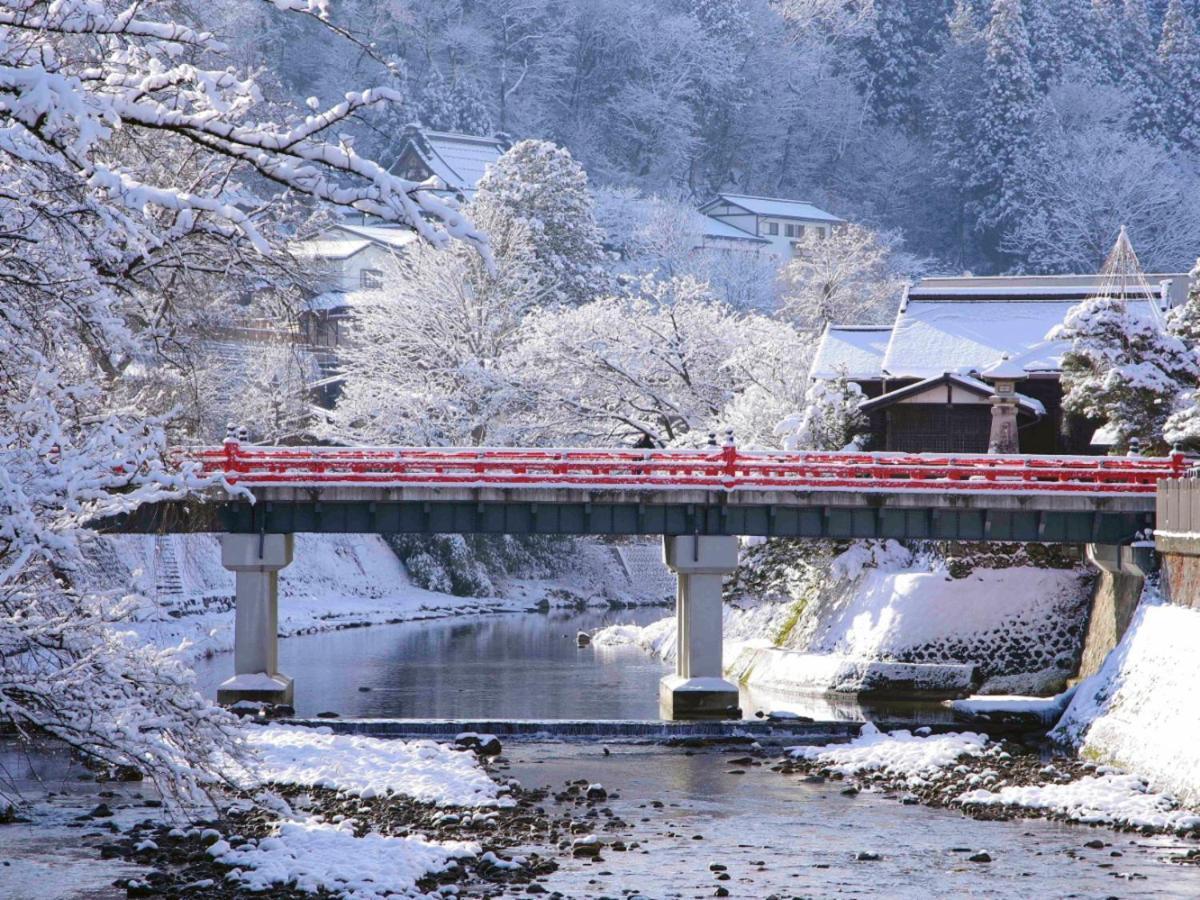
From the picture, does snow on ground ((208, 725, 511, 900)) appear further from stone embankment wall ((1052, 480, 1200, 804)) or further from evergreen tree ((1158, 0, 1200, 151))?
evergreen tree ((1158, 0, 1200, 151))

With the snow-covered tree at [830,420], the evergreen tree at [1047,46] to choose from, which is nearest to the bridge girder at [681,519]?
the snow-covered tree at [830,420]

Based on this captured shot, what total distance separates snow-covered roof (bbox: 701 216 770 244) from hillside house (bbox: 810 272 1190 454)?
134 feet

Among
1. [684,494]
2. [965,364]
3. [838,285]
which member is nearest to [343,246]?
[838,285]

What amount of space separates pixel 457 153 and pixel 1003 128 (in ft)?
116

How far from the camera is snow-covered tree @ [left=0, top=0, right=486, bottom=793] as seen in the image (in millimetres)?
7043

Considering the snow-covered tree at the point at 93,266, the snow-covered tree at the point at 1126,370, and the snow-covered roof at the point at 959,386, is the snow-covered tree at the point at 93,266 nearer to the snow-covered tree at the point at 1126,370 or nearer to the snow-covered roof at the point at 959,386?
the snow-covered tree at the point at 1126,370

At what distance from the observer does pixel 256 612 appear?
32.2 meters

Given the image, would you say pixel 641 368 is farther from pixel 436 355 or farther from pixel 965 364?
pixel 965 364

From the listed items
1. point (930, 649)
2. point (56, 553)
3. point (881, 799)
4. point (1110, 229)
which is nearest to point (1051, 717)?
point (930, 649)

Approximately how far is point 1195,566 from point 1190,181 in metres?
71.0

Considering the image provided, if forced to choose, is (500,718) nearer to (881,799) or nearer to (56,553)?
(881,799)

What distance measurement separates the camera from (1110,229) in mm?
86250

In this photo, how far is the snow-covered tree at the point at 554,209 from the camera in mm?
64438

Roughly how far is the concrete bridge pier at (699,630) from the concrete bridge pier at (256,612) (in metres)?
8.58
